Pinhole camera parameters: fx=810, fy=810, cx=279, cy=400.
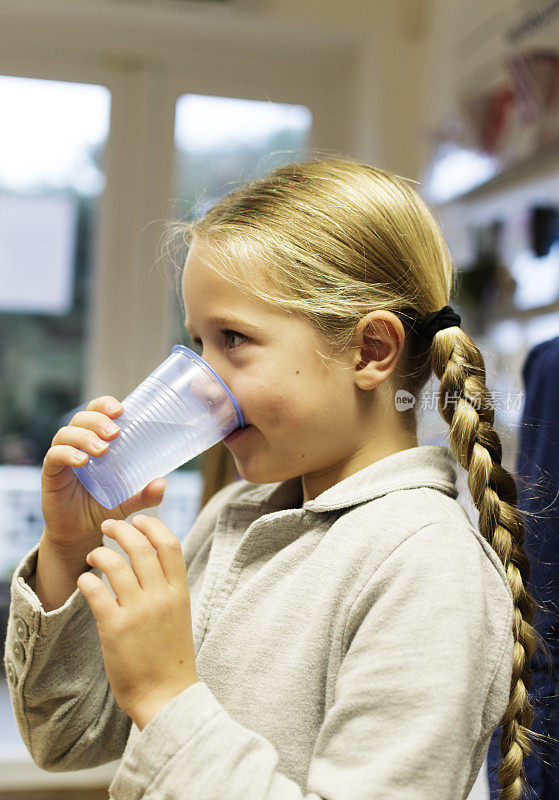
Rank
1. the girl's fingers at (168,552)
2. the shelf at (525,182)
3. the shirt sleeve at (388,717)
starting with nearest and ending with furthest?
the shirt sleeve at (388,717)
the girl's fingers at (168,552)
the shelf at (525,182)

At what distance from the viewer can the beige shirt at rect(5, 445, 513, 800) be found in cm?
60

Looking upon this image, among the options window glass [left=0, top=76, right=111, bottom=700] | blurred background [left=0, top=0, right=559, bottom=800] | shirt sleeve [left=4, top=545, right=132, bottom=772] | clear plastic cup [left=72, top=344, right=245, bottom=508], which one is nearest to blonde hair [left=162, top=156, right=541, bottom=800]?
clear plastic cup [left=72, top=344, right=245, bottom=508]

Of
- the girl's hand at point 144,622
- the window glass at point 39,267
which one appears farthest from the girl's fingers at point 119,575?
the window glass at point 39,267

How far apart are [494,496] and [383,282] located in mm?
237

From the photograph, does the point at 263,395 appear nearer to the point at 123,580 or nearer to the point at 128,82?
the point at 123,580

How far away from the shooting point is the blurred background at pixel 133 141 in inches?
90.8

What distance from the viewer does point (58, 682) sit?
872mm

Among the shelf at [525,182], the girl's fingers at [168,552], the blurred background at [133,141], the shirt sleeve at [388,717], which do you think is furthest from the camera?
the blurred background at [133,141]

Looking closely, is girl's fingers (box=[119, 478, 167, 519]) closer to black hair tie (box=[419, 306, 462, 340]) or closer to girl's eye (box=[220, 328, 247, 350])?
A: girl's eye (box=[220, 328, 247, 350])

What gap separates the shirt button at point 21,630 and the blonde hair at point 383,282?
422mm

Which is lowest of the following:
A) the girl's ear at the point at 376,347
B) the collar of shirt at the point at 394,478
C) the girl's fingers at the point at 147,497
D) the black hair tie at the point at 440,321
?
the girl's fingers at the point at 147,497

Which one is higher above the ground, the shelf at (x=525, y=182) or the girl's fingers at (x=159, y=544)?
the shelf at (x=525, y=182)

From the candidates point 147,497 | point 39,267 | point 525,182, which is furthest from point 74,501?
point 39,267

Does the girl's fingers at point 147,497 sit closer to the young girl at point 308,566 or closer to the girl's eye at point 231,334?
the young girl at point 308,566
